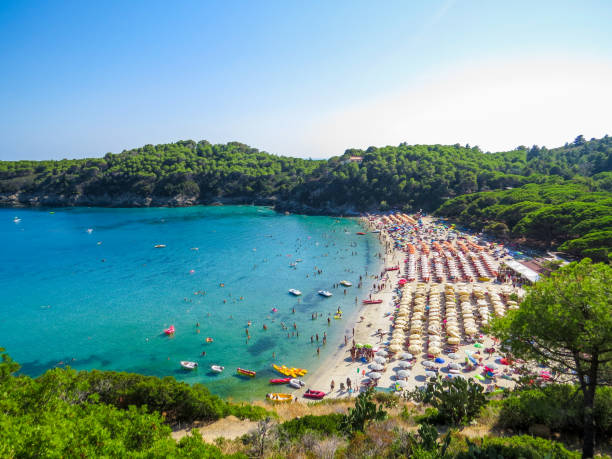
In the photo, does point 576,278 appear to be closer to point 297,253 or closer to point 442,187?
point 297,253

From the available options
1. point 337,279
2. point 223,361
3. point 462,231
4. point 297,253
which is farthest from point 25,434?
point 462,231

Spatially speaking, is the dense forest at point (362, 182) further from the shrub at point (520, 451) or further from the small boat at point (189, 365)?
the small boat at point (189, 365)

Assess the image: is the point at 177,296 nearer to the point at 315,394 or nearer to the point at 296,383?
the point at 296,383

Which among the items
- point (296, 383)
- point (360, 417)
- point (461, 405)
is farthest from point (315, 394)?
point (461, 405)

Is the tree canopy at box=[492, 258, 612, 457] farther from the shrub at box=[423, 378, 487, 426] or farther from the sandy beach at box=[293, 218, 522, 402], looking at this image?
the sandy beach at box=[293, 218, 522, 402]

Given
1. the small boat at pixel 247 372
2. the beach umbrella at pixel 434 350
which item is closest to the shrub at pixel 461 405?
the beach umbrella at pixel 434 350

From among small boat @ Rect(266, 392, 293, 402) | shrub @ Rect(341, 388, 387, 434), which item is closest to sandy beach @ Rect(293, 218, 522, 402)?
small boat @ Rect(266, 392, 293, 402)
